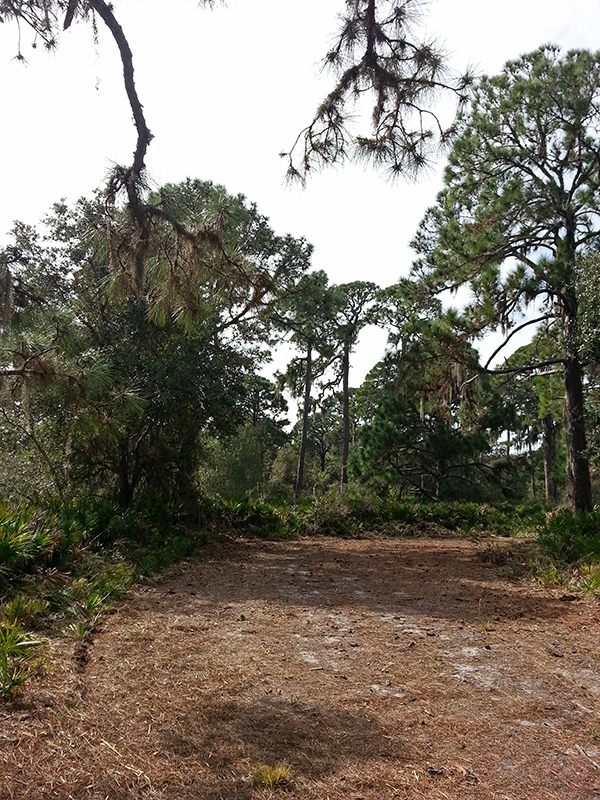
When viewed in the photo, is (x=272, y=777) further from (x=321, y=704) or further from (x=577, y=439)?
(x=577, y=439)

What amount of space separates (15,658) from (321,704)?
201cm

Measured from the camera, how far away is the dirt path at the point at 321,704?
2.52 m

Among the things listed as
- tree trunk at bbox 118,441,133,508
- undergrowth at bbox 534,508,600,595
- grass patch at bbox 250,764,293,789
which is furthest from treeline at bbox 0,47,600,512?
grass patch at bbox 250,764,293,789

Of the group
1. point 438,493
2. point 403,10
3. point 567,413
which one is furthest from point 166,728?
point 438,493

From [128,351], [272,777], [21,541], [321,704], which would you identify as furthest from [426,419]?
[272,777]

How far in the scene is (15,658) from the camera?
12.2 feet

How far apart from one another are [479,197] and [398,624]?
8776 mm

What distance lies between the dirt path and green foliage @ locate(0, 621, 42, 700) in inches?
5.0

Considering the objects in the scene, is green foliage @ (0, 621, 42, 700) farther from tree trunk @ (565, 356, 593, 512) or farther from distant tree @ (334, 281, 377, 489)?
distant tree @ (334, 281, 377, 489)

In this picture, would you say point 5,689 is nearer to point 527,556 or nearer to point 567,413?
point 527,556

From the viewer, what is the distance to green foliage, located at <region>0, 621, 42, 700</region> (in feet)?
10.9

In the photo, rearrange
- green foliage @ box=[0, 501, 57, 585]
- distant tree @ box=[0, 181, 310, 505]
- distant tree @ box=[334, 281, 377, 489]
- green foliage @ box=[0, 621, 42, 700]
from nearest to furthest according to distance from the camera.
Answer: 1. green foliage @ box=[0, 621, 42, 700]
2. distant tree @ box=[0, 181, 310, 505]
3. green foliage @ box=[0, 501, 57, 585]
4. distant tree @ box=[334, 281, 377, 489]

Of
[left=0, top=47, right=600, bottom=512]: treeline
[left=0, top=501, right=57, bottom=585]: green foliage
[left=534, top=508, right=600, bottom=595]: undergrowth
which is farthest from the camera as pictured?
[left=0, top=47, right=600, bottom=512]: treeline

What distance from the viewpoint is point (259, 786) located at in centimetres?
246
